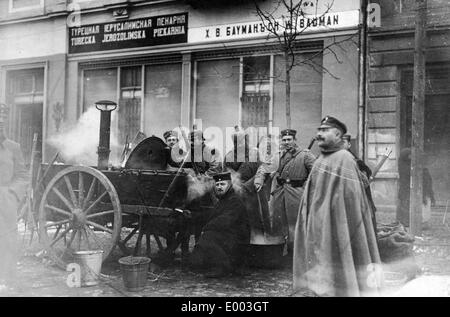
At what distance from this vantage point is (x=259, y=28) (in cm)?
1140

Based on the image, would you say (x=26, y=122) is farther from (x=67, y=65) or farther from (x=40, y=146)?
(x=67, y=65)

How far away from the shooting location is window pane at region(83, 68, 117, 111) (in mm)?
13805

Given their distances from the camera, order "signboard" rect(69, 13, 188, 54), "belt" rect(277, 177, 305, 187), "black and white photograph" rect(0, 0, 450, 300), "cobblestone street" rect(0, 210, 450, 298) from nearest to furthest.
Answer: "black and white photograph" rect(0, 0, 450, 300)
"cobblestone street" rect(0, 210, 450, 298)
"belt" rect(277, 177, 305, 187)
"signboard" rect(69, 13, 188, 54)

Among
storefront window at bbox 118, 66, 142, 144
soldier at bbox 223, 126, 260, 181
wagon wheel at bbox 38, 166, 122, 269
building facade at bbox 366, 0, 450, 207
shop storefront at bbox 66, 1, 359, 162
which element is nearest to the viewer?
wagon wheel at bbox 38, 166, 122, 269

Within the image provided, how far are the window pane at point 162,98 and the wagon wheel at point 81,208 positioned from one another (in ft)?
20.5

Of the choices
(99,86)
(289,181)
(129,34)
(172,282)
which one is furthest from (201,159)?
(99,86)

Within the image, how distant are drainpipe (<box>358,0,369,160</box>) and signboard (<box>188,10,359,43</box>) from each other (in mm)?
174

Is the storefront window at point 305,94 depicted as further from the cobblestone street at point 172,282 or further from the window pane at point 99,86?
the window pane at point 99,86

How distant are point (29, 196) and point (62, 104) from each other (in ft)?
25.5

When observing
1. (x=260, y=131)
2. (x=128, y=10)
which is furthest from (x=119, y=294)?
(x=128, y=10)

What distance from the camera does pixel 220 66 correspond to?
12.2 m

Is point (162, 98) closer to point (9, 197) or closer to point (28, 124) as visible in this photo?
point (28, 124)

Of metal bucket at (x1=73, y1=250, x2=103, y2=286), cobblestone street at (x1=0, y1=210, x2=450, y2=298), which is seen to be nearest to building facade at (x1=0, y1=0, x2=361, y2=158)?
cobblestone street at (x1=0, y1=210, x2=450, y2=298)

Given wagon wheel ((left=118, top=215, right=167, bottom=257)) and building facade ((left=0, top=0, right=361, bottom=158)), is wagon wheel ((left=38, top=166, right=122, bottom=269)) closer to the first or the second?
wagon wheel ((left=118, top=215, right=167, bottom=257))
